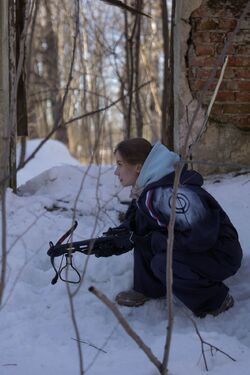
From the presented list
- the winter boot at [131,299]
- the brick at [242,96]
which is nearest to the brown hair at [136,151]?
the winter boot at [131,299]

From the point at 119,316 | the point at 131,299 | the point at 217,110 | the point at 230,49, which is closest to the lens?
the point at 119,316

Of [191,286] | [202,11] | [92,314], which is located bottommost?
[92,314]

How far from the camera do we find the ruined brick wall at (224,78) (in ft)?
12.2

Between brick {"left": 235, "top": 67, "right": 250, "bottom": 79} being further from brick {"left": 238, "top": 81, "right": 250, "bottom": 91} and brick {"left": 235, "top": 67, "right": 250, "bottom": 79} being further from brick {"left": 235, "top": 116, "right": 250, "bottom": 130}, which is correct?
brick {"left": 235, "top": 116, "right": 250, "bottom": 130}

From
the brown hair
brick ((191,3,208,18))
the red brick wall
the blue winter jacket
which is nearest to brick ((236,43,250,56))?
the red brick wall

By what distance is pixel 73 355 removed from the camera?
2281 millimetres

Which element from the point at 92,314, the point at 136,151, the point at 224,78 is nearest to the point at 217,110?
the point at 224,78

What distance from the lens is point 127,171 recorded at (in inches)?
104

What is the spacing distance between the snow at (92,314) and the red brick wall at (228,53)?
1.59ft

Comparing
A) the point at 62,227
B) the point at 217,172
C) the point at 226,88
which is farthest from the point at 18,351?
the point at 226,88

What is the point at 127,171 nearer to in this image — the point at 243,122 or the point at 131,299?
the point at 131,299

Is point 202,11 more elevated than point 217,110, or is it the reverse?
point 202,11

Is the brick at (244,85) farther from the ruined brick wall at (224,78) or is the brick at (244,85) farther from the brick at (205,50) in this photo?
the brick at (205,50)

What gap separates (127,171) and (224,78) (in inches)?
56.6
